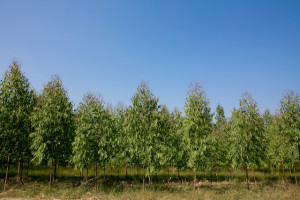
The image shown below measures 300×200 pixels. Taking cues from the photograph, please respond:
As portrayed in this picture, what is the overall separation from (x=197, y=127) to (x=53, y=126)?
1415 cm

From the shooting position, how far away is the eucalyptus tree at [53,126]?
1898 cm

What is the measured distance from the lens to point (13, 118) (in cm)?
1931

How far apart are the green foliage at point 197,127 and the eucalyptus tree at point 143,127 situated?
336 cm

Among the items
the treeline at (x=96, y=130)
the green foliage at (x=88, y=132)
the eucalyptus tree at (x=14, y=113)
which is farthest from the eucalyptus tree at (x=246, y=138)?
the eucalyptus tree at (x=14, y=113)

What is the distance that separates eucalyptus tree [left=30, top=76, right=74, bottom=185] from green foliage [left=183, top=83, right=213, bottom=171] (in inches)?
485

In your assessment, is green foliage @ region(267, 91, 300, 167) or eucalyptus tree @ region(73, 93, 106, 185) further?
green foliage @ region(267, 91, 300, 167)

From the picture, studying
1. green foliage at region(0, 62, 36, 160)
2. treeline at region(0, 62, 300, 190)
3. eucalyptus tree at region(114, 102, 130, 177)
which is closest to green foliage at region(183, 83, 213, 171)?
treeline at region(0, 62, 300, 190)

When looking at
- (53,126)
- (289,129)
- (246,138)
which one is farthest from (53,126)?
(289,129)

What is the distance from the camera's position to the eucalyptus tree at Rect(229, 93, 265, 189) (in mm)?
21828

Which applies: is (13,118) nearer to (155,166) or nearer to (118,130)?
(118,130)

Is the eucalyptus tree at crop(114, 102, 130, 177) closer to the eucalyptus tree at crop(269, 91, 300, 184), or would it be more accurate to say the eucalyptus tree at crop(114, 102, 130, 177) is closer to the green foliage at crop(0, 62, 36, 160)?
the green foliage at crop(0, 62, 36, 160)

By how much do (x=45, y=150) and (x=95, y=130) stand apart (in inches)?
190

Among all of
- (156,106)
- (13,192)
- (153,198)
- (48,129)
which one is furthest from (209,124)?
(13,192)

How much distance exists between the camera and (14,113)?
19.2 meters
